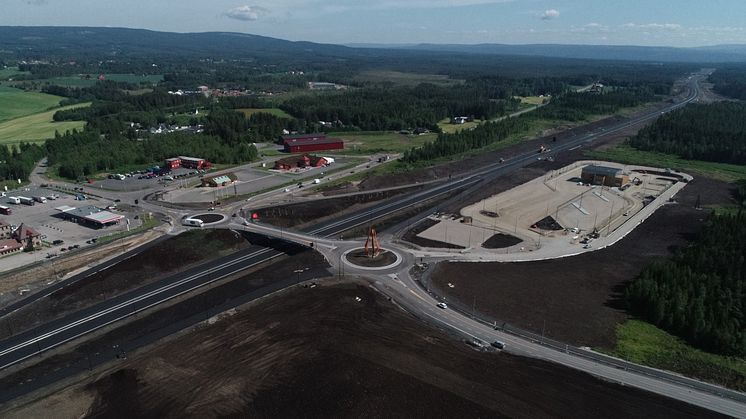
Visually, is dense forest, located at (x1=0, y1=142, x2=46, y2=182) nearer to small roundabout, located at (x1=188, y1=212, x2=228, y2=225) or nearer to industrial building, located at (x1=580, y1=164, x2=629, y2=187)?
small roundabout, located at (x1=188, y1=212, x2=228, y2=225)

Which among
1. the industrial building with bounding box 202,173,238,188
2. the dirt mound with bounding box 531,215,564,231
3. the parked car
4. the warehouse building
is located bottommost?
the parked car

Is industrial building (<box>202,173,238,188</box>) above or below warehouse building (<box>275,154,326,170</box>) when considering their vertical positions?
below

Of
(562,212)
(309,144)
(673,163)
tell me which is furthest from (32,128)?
A: (673,163)

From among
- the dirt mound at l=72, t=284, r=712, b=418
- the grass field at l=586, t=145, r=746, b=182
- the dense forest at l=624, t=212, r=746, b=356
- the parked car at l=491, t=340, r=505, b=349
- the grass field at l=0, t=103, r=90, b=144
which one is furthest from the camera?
the grass field at l=0, t=103, r=90, b=144

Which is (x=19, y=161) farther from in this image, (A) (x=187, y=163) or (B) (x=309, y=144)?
(B) (x=309, y=144)

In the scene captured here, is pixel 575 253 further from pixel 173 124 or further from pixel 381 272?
pixel 173 124

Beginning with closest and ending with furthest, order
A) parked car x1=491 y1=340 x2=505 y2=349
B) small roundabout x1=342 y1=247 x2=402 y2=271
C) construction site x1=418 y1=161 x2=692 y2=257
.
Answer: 1. parked car x1=491 y1=340 x2=505 y2=349
2. small roundabout x1=342 y1=247 x2=402 y2=271
3. construction site x1=418 y1=161 x2=692 y2=257

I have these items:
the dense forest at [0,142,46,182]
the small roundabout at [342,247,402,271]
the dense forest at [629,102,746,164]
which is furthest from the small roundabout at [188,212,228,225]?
the dense forest at [629,102,746,164]

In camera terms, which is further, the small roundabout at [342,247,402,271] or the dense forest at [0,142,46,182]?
the dense forest at [0,142,46,182]
